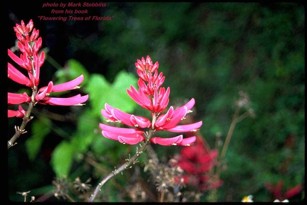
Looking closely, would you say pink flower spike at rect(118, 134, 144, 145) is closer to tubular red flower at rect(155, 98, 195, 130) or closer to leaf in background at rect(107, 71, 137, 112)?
tubular red flower at rect(155, 98, 195, 130)

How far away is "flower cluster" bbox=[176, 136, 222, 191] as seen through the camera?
60.1 inches

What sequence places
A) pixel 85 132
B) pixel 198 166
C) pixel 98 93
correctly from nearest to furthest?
pixel 198 166
pixel 98 93
pixel 85 132

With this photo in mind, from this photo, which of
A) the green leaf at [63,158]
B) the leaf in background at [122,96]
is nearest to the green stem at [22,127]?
the leaf in background at [122,96]

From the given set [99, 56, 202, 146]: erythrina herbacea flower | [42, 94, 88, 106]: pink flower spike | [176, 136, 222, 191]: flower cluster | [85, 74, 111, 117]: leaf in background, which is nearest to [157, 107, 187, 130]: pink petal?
[99, 56, 202, 146]: erythrina herbacea flower

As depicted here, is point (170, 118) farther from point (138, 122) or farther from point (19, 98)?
point (19, 98)

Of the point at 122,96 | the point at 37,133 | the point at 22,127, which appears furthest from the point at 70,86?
the point at 37,133

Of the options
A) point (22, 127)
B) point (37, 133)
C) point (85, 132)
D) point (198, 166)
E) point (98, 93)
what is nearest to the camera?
point (22, 127)

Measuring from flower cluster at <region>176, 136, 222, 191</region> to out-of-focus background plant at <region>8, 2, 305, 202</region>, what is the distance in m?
0.05

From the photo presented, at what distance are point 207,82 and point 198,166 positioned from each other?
0.53m

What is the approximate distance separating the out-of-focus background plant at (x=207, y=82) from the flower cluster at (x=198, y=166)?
5 centimetres

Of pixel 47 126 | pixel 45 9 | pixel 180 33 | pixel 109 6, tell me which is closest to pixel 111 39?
pixel 109 6

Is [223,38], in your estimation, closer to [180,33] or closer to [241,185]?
[180,33]

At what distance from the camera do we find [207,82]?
196cm

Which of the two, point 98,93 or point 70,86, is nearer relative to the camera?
point 70,86
